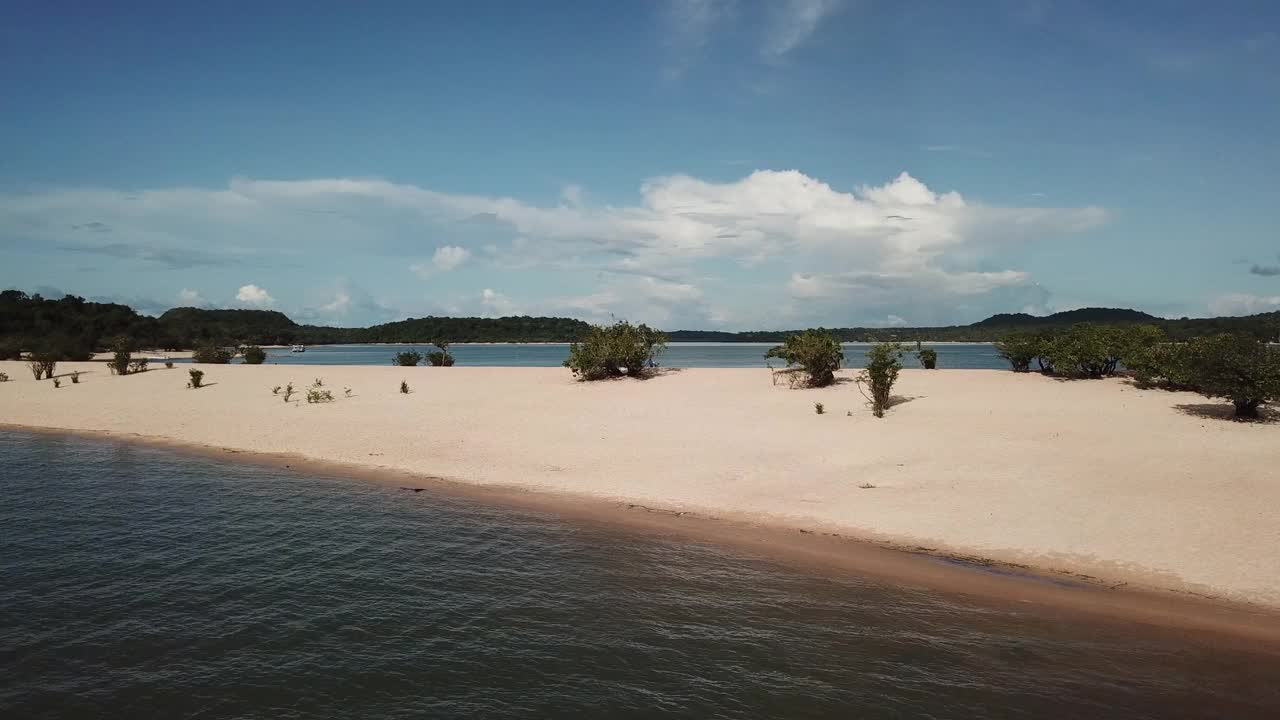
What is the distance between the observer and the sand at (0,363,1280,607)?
1395 cm

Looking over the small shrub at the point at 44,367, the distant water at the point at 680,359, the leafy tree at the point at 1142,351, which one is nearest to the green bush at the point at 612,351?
the distant water at the point at 680,359

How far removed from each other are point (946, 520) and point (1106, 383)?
2172cm

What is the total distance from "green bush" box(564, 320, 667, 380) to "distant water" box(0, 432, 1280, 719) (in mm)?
24653

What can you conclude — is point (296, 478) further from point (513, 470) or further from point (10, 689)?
point (10, 689)

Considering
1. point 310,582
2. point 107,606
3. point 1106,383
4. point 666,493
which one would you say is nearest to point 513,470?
point 666,493

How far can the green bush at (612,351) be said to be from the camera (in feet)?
130

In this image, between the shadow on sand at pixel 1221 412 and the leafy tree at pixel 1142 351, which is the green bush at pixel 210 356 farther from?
the shadow on sand at pixel 1221 412

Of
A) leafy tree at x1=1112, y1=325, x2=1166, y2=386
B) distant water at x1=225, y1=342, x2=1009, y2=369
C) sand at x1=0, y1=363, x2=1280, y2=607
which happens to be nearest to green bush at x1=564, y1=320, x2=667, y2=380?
sand at x1=0, y1=363, x2=1280, y2=607

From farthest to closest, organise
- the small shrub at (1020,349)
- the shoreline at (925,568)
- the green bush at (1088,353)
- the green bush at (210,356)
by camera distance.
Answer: the green bush at (210,356) → the small shrub at (1020,349) → the green bush at (1088,353) → the shoreline at (925,568)

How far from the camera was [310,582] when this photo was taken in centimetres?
1210

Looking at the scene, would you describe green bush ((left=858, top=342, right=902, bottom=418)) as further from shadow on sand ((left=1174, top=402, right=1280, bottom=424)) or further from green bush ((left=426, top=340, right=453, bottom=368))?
green bush ((left=426, top=340, right=453, bottom=368))

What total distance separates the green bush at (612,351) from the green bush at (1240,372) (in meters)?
25.1

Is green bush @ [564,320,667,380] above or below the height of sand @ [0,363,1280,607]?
above

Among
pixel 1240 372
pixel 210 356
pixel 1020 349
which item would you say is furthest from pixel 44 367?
pixel 1240 372
